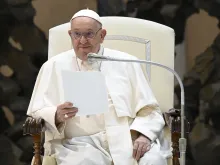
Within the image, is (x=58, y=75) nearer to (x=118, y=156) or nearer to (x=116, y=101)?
(x=116, y=101)

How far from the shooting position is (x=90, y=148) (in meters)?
3.15

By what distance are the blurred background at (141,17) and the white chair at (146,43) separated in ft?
2.32

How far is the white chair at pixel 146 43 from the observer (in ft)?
12.6

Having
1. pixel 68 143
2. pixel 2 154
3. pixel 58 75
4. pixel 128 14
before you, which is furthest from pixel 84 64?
pixel 2 154

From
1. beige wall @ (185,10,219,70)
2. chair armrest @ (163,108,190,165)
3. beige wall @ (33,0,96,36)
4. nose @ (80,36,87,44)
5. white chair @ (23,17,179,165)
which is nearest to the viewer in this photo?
chair armrest @ (163,108,190,165)

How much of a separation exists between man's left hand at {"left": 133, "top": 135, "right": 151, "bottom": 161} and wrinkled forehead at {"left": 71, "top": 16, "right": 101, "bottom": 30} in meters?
0.78

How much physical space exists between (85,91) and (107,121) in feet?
1.46

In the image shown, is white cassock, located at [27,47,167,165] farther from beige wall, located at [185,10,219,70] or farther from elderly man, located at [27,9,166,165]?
beige wall, located at [185,10,219,70]

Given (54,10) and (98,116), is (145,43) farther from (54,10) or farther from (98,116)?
(54,10)

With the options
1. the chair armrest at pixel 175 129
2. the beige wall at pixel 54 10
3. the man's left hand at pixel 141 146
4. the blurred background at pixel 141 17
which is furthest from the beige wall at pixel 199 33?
the man's left hand at pixel 141 146

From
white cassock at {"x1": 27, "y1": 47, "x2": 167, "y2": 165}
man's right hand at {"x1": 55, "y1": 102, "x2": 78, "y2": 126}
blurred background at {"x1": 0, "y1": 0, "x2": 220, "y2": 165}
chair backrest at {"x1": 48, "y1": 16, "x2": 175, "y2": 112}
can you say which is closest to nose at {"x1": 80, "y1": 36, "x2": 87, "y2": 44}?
white cassock at {"x1": 27, "y1": 47, "x2": 167, "y2": 165}

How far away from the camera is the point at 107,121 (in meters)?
3.36

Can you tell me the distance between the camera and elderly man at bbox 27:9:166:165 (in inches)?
124

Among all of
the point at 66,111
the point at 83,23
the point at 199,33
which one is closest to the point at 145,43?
the point at 83,23
